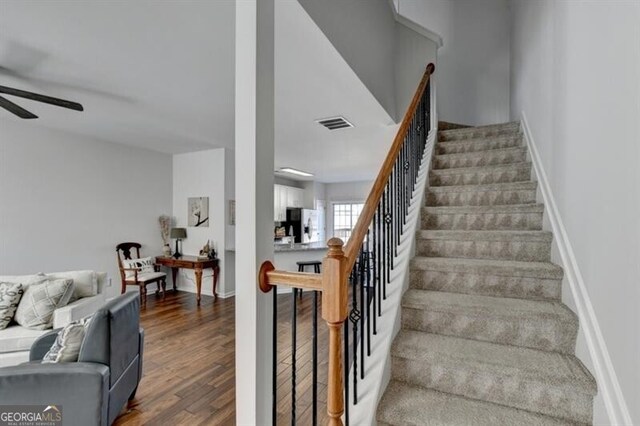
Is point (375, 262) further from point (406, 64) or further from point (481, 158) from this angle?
point (406, 64)

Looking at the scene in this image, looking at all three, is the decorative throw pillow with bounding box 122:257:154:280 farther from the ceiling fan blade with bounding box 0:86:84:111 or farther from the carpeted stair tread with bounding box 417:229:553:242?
the carpeted stair tread with bounding box 417:229:553:242

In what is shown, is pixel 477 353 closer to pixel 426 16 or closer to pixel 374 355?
pixel 374 355

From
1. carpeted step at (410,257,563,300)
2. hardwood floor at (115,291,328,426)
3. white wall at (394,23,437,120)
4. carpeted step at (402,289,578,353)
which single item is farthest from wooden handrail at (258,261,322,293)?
white wall at (394,23,437,120)

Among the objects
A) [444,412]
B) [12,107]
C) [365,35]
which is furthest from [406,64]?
[12,107]

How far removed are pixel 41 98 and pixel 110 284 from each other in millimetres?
3284

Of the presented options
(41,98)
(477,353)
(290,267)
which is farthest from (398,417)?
(290,267)

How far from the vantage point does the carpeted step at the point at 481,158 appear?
2749mm

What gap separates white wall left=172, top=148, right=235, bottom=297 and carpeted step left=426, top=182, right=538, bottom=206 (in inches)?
144

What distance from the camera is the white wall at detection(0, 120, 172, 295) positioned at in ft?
12.1

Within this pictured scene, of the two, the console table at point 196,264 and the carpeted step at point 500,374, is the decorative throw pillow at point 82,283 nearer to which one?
the console table at point 196,264

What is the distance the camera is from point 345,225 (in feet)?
29.8

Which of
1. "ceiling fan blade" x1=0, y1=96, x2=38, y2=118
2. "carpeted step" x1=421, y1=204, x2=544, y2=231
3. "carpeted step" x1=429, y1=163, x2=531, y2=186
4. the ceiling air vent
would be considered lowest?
"carpeted step" x1=421, y1=204, x2=544, y2=231

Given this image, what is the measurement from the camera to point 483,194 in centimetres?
248

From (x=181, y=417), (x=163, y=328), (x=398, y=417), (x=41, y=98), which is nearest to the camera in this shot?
(x=398, y=417)
